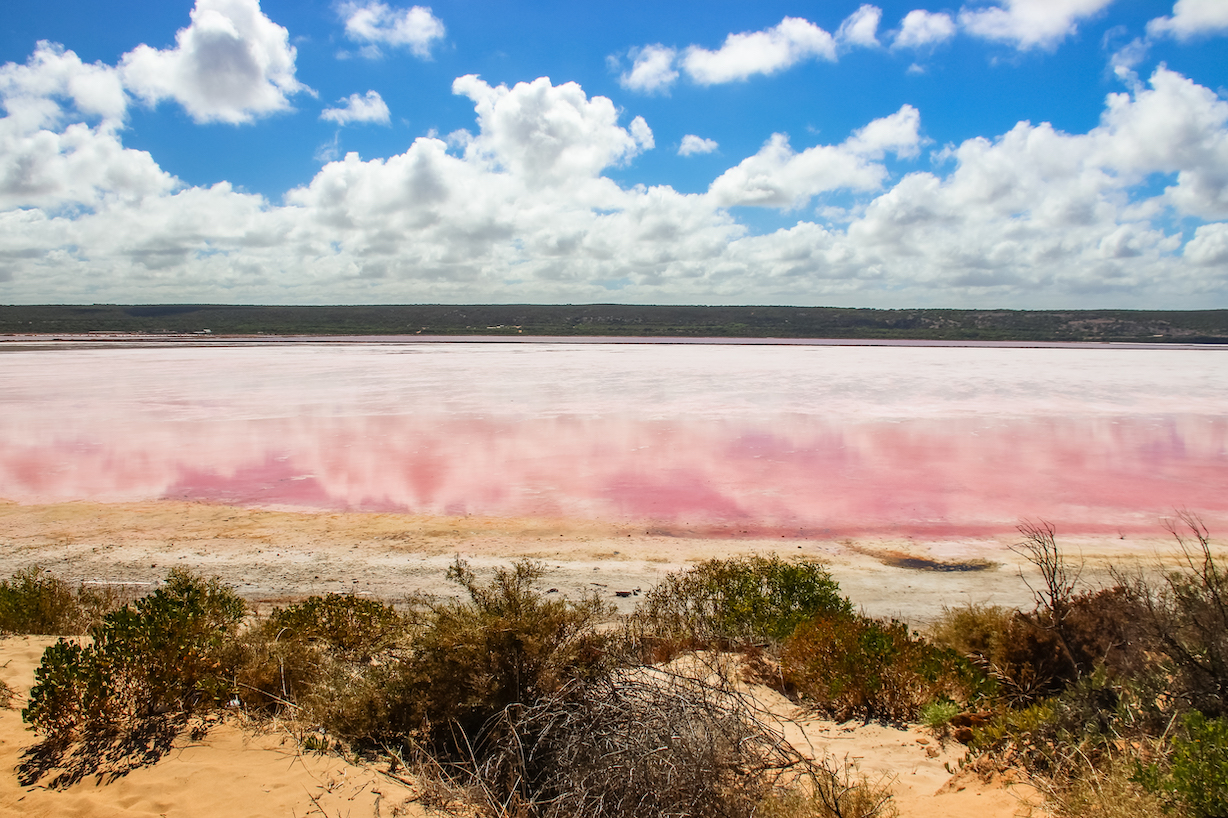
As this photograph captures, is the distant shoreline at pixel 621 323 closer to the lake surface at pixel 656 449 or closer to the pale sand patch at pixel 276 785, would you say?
the lake surface at pixel 656 449

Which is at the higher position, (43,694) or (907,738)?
(43,694)

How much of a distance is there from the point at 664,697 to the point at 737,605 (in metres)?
2.42

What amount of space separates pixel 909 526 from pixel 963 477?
10.3 feet

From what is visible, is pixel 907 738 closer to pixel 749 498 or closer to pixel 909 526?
pixel 909 526

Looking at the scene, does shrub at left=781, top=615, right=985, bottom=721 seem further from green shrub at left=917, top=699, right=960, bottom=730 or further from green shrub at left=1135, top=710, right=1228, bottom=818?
green shrub at left=1135, top=710, right=1228, bottom=818

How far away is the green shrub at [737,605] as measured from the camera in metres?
5.92

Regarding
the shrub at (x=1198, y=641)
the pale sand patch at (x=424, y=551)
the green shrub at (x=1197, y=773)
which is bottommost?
the pale sand patch at (x=424, y=551)

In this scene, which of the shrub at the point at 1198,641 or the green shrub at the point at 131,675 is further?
the green shrub at the point at 131,675

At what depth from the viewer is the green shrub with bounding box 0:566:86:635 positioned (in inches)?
224

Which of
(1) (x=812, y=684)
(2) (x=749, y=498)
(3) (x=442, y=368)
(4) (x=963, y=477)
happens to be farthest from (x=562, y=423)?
(3) (x=442, y=368)

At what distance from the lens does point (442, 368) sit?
114 ft

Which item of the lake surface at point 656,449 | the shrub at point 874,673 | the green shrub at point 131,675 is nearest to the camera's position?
the green shrub at point 131,675

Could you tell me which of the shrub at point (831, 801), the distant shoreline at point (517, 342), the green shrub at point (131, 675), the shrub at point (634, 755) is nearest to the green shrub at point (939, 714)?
the shrub at point (831, 801)

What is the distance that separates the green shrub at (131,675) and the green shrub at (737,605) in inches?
114
